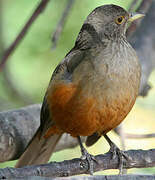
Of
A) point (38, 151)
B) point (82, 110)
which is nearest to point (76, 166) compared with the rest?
point (82, 110)

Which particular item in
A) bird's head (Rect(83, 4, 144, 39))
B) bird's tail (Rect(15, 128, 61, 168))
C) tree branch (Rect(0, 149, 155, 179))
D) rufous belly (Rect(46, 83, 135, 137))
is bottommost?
bird's tail (Rect(15, 128, 61, 168))

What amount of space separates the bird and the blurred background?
7.72ft

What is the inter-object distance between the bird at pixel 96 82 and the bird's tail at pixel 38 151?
1.12 ft

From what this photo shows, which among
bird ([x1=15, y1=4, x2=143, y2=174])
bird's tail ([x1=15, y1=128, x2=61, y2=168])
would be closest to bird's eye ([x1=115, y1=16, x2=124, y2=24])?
bird ([x1=15, y1=4, x2=143, y2=174])

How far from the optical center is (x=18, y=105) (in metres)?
7.82

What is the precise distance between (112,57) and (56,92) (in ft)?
2.32

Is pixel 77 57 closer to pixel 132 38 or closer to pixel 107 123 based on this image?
pixel 107 123

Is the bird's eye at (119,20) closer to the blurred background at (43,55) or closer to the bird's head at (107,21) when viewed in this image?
the bird's head at (107,21)

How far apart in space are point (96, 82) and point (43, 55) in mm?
3382

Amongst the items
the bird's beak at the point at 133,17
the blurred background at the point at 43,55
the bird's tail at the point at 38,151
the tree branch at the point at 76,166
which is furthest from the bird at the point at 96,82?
the blurred background at the point at 43,55

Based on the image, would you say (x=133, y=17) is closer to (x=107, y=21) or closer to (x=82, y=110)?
(x=107, y=21)

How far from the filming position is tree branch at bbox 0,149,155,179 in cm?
380

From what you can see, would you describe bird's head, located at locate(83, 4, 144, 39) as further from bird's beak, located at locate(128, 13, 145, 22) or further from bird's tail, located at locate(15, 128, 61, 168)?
bird's tail, located at locate(15, 128, 61, 168)

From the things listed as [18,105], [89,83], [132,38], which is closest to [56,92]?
[89,83]
